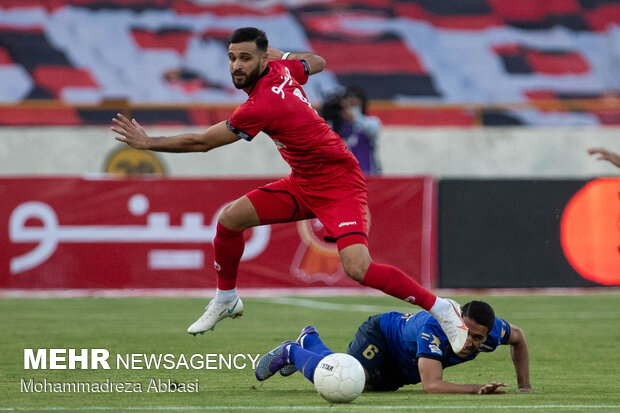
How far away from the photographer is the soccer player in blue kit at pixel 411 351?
6668 millimetres

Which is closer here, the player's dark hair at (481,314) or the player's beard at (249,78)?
the player's dark hair at (481,314)

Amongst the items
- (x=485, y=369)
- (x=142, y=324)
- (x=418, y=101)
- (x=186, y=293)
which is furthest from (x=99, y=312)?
(x=418, y=101)

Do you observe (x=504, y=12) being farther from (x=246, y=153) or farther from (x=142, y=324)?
(x=142, y=324)

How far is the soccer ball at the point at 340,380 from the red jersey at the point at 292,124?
4.99 ft

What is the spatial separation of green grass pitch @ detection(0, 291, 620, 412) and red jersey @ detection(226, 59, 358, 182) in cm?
148

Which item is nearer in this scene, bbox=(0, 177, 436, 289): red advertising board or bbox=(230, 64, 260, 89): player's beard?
bbox=(230, 64, 260, 89): player's beard

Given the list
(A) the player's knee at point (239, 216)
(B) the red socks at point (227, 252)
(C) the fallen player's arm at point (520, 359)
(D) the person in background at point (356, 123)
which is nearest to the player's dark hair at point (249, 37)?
(A) the player's knee at point (239, 216)

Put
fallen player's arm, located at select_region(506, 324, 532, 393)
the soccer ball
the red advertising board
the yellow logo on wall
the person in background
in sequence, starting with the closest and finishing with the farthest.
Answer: the soccer ball → fallen player's arm, located at select_region(506, 324, 532, 393) → the person in background → the red advertising board → the yellow logo on wall

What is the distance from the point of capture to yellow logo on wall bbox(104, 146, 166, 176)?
71.2 ft

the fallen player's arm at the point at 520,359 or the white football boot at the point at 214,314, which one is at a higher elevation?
the white football boot at the point at 214,314

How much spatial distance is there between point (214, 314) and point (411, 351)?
1.54 meters

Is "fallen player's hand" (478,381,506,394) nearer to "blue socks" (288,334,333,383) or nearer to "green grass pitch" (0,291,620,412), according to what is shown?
"green grass pitch" (0,291,620,412)

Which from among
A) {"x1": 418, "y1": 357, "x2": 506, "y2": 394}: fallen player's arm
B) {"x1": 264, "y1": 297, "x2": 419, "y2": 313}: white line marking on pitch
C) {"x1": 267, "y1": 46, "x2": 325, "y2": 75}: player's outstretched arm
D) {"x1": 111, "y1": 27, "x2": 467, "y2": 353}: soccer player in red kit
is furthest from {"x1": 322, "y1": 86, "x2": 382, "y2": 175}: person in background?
{"x1": 418, "y1": 357, "x2": 506, "y2": 394}: fallen player's arm

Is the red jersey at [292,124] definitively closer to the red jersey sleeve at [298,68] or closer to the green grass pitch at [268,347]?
the red jersey sleeve at [298,68]
